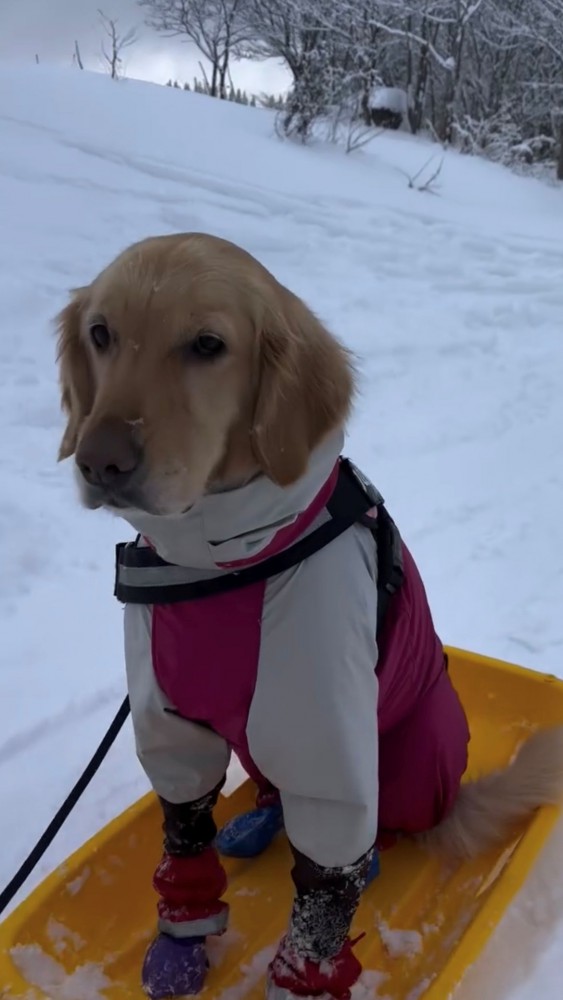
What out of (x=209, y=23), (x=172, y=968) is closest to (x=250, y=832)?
(x=172, y=968)

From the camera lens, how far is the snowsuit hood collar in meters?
1.44

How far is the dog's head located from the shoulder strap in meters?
0.14

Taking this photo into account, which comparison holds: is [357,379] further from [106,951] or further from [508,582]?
[508,582]

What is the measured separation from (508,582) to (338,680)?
211cm

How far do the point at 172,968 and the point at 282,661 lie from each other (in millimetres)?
757

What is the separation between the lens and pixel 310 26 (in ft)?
34.5

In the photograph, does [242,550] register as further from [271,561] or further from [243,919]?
[243,919]

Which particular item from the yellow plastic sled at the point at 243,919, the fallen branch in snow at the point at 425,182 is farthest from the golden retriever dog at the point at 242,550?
the fallen branch in snow at the point at 425,182

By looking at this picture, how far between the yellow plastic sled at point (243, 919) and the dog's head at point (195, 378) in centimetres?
95

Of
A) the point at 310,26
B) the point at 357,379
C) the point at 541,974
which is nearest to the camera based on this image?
the point at 357,379

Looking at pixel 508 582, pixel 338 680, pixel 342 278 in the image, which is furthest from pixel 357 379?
pixel 342 278

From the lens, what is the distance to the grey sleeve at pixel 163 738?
161cm

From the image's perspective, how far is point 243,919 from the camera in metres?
1.96

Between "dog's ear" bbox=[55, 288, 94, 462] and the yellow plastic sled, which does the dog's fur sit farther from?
the yellow plastic sled
